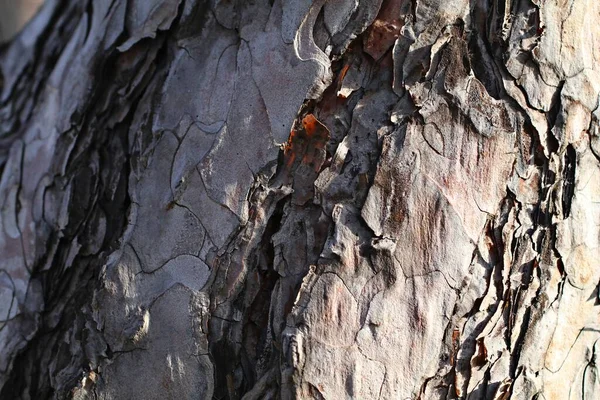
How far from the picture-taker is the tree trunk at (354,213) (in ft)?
2.34

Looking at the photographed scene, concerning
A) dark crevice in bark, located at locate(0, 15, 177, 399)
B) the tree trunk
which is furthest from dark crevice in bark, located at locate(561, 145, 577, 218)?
dark crevice in bark, located at locate(0, 15, 177, 399)

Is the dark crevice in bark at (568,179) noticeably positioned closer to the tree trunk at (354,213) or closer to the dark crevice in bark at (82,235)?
the tree trunk at (354,213)

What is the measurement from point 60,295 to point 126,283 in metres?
0.15

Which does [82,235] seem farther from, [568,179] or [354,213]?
[568,179]

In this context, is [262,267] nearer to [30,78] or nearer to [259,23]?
[259,23]

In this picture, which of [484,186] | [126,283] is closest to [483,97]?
[484,186]

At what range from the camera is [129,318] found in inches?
30.5

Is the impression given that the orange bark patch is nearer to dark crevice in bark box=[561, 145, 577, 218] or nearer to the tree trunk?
the tree trunk

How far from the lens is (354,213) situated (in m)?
0.71

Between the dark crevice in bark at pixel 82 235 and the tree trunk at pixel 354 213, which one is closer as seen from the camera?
the tree trunk at pixel 354 213

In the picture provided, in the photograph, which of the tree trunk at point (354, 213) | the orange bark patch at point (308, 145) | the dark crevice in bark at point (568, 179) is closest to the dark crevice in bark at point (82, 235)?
the tree trunk at point (354, 213)

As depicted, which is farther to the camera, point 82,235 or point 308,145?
point 82,235

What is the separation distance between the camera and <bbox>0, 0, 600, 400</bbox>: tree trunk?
0.71 m

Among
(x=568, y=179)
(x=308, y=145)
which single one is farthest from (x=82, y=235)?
(x=568, y=179)
